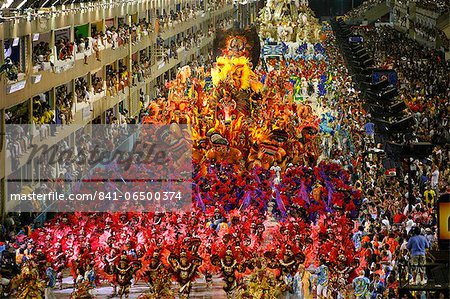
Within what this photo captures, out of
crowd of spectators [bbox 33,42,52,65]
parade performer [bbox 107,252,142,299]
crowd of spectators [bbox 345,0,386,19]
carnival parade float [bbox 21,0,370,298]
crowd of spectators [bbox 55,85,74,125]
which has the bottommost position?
parade performer [bbox 107,252,142,299]

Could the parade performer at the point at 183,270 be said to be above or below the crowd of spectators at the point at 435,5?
below

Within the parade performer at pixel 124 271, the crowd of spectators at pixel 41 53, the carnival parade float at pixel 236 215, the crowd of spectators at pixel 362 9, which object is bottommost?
the parade performer at pixel 124 271

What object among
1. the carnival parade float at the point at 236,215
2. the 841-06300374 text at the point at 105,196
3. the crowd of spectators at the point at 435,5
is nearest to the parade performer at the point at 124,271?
the carnival parade float at the point at 236,215

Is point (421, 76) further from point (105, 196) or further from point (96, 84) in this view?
point (105, 196)

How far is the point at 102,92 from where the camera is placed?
55.2 meters

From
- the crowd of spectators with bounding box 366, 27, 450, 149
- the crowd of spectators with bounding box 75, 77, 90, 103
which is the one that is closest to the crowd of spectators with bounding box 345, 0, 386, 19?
the crowd of spectators with bounding box 366, 27, 450, 149

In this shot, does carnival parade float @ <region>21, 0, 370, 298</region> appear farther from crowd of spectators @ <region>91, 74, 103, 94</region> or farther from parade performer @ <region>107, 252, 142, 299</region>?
crowd of spectators @ <region>91, 74, 103, 94</region>

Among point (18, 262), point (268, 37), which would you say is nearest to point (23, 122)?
point (18, 262)

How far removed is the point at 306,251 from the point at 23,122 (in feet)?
41.7

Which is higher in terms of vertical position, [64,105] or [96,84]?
[96,84]

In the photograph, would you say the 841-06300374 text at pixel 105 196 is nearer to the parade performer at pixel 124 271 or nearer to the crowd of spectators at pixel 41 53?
the crowd of spectators at pixel 41 53

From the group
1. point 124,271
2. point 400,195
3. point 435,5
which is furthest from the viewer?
point 435,5

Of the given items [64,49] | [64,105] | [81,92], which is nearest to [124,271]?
[64,105]

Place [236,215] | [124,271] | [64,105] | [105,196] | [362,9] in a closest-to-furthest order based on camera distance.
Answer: [124,271], [236,215], [105,196], [64,105], [362,9]
